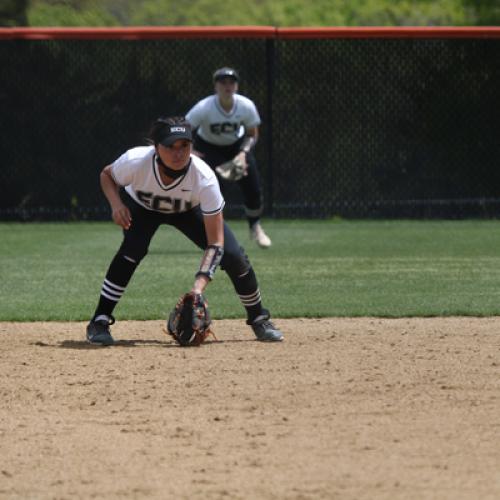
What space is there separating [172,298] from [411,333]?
2415 millimetres

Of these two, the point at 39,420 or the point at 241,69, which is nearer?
the point at 39,420

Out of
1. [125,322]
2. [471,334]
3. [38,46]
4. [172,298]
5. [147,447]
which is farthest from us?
[38,46]

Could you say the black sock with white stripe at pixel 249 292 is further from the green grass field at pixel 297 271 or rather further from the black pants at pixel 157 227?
the green grass field at pixel 297 271

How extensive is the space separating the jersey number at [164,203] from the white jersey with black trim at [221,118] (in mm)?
5728

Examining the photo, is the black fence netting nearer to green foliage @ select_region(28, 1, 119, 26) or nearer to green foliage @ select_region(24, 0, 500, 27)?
green foliage @ select_region(24, 0, 500, 27)

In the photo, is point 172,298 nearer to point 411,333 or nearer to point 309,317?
point 309,317

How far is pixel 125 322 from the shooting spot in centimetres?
902

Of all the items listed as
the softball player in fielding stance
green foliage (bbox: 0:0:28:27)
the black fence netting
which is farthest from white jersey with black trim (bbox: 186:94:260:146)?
green foliage (bbox: 0:0:28:27)

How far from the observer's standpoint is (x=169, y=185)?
7.63m

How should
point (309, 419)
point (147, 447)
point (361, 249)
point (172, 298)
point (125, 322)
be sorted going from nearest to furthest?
point (147, 447), point (309, 419), point (125, 322), point (172, 298), point (361, 249)

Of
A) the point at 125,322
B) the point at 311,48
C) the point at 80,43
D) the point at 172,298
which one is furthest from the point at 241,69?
the point at 125,322

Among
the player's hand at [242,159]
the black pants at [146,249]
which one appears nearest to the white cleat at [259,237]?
the player's hand at [242,159]

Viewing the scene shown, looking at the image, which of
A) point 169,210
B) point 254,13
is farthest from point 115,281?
point 254,13

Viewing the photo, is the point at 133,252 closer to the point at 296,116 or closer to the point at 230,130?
the point at 230,130
